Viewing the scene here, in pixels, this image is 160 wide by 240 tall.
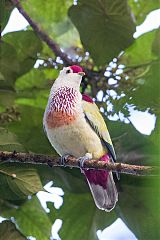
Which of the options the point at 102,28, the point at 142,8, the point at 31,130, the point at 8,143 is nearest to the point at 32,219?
the point at 31,130

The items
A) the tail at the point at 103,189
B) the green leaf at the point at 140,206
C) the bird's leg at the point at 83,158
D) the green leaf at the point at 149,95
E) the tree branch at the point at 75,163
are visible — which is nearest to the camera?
the tree branch at the point at 75,163

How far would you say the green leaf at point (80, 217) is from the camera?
7.14 feet

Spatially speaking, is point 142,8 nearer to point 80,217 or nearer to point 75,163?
point 80,217

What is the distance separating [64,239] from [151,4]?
1.11m

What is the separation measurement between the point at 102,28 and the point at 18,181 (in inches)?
30.3

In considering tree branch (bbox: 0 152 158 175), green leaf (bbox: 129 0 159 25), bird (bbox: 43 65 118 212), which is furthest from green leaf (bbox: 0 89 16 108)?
green leaf (bbox: 129 0 159 25)

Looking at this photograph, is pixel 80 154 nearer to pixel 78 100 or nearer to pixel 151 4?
pixel 78 100

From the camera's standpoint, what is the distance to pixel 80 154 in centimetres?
187

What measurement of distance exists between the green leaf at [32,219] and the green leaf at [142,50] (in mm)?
747

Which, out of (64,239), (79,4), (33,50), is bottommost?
(64,239)

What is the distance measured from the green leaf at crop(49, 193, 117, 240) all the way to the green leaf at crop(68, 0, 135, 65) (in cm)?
53

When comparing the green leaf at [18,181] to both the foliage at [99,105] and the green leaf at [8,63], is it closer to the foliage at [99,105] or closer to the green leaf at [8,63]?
the foliage at [99,105]

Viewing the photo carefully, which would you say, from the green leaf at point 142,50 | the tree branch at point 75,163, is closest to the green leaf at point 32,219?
the tree branch at point 75,163

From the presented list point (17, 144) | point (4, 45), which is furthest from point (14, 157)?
point (4, 45)
